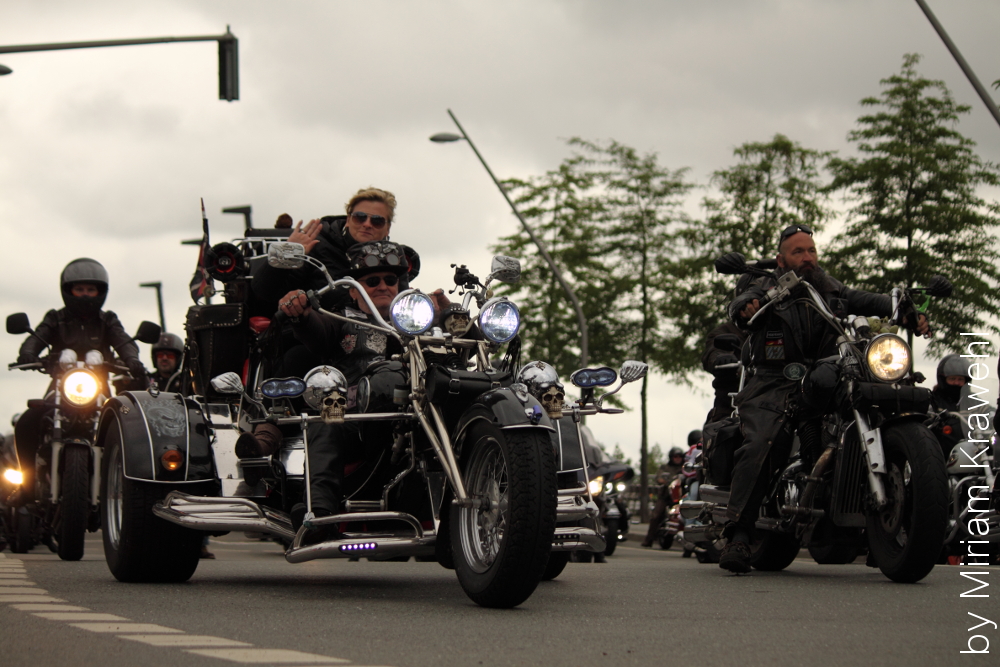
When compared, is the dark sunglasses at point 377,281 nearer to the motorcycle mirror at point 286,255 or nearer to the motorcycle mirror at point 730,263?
the motorcycle mirror at point 286,255

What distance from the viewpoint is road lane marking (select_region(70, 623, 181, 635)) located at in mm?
5270

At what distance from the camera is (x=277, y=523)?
7105mm

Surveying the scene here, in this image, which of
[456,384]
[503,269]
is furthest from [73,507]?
[456,384]

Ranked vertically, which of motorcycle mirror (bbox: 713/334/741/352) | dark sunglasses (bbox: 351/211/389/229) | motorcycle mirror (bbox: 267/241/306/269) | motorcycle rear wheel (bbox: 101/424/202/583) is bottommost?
motorcycle rear wheel (bbox: 101/424/202/583)

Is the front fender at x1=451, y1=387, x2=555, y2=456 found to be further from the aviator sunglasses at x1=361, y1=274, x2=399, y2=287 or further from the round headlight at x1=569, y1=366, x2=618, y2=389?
the aviator sunglasses at x1=361, y1=274, x2=399, y2=287

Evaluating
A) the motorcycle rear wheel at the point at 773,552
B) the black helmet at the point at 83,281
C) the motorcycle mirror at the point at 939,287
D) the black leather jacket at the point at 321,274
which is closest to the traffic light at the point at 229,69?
the black helmet at the point at 83,281

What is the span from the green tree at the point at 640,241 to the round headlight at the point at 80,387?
74.0 ft

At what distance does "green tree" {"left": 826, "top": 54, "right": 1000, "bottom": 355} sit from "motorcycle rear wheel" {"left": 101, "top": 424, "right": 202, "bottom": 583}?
20951mm

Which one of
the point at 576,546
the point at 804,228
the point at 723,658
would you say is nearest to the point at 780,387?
the point at 804,228

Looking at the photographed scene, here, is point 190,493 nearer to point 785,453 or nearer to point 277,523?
point 277,523

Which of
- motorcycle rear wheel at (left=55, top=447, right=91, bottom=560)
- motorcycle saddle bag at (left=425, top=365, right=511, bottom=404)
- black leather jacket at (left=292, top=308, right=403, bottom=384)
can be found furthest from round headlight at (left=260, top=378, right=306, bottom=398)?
motorcycle rear wheel at (left=55, top=447, right=91, bottom=560)

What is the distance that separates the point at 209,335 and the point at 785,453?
3.59 m

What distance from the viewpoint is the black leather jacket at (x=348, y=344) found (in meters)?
7.32

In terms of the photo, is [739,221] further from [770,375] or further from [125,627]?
[125,627]
